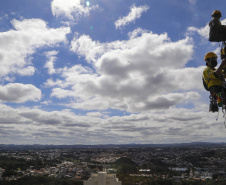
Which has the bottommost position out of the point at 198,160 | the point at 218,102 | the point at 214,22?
the point at 198,160

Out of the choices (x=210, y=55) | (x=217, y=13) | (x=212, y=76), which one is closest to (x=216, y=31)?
(x=217, y=13)

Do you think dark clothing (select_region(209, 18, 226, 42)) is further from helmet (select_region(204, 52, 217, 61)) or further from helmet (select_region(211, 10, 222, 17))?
helmet (select_region(204, 52, 217, 61))

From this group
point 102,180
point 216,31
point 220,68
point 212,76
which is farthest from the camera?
point 102,180

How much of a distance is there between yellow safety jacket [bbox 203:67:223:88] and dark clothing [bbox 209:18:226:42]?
0.78 m

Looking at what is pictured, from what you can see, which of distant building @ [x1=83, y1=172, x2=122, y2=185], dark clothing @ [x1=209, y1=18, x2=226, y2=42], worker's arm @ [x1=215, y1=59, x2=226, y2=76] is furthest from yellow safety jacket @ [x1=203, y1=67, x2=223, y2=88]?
distant building @ [x1=83, y1=172, x2=122, y2=185]

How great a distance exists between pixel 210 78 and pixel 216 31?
110 cm

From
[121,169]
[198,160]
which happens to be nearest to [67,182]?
[121,169]

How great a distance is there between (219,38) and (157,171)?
90.9m

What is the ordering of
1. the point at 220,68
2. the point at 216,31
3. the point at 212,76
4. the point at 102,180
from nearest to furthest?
the point at 216,31 < the point at 220,68 < the point at 212,76 < the point at 102,180

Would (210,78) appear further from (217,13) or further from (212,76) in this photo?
(217,13)

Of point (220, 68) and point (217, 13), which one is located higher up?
point (217, 13)

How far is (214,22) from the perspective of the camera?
3922 millimetres

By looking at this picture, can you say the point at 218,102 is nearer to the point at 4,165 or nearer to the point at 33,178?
the point at 33,178

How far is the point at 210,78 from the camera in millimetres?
4605
